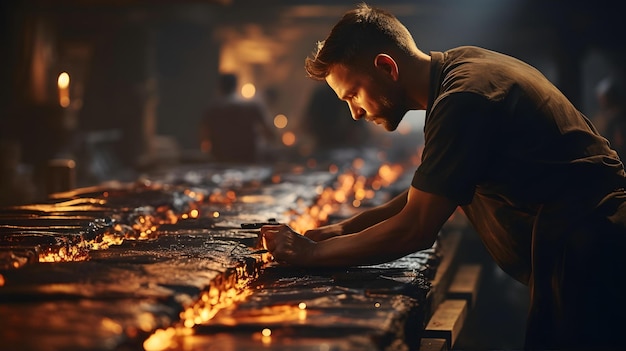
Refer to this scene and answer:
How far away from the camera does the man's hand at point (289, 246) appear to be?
395cm

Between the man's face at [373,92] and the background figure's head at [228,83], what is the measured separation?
8493mm

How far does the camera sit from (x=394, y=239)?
369 cm

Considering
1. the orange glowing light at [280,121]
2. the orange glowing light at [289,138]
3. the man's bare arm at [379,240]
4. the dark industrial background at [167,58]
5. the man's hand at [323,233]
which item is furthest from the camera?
the orange glowing light at [280,121]

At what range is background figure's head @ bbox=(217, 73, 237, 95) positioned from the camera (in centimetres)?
1247

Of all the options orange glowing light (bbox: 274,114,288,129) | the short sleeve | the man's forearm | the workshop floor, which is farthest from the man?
orange glowing light (bbox: 274,114,288,129)

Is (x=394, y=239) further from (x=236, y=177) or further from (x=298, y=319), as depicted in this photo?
(x=236, y=177)

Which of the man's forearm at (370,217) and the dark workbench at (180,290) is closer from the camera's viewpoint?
the dark workbench at (180,290)

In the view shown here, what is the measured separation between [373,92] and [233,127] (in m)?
8.69

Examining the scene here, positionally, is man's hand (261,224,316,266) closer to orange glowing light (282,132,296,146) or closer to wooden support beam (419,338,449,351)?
wooden support beam (419,338,449,351)

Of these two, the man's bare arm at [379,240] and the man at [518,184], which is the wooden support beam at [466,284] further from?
the man's bare arm at [379,240]

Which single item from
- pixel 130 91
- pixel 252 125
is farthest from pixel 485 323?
pixel 130 91

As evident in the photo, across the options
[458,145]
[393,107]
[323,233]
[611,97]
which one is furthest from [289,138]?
[458,145]

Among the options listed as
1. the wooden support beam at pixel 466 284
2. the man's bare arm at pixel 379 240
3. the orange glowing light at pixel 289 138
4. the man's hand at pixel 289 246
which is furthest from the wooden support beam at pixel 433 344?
the orange glowing light at pixel 289 138

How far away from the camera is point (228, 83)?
1256 centimetres
